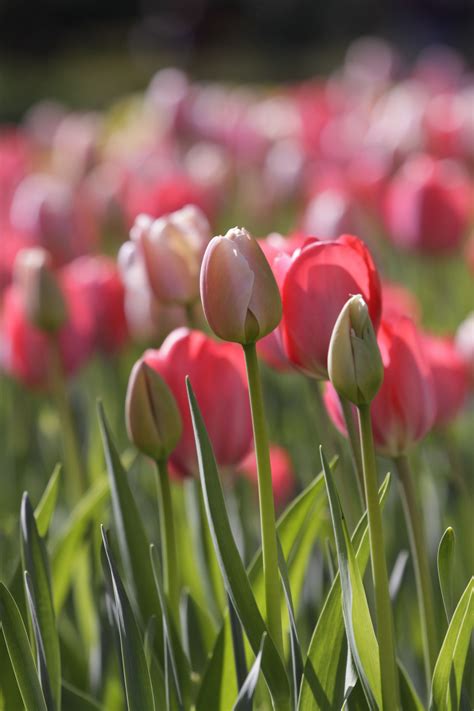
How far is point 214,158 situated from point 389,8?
402 inches

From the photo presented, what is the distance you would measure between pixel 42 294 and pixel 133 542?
0.35m

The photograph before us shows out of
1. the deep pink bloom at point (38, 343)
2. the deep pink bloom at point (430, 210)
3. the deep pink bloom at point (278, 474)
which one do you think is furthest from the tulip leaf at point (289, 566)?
the deep pink bloom at point (430, 210)

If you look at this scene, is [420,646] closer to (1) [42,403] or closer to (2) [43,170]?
(1) [42,403]

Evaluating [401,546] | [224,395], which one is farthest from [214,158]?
[224,395]

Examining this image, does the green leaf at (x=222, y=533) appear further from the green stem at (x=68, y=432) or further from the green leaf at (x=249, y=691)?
the green stem at (x=68, y=432)

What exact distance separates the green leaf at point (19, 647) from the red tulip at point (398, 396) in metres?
0.23

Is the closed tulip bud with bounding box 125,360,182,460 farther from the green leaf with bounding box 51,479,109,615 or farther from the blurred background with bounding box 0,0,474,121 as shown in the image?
the blurred background with bounding box 0,0,474,121

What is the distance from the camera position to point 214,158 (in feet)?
7.10

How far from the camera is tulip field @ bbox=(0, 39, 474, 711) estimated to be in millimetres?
600

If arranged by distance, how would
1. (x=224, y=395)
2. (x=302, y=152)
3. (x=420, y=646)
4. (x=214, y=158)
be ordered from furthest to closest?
(x=302, y=152) → (x=214, y=158) → (x=420, y=646) → (x=224, y=395)

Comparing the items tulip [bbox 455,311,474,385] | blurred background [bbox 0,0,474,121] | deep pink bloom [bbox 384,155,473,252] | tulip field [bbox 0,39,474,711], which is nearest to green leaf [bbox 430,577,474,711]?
tulip field [bbox 0,39,474,711]

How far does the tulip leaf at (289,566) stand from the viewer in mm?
683

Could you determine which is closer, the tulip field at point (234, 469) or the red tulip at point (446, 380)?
the tulip field at point (234, 469)

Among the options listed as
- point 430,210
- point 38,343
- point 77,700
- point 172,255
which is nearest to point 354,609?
point 77,700
